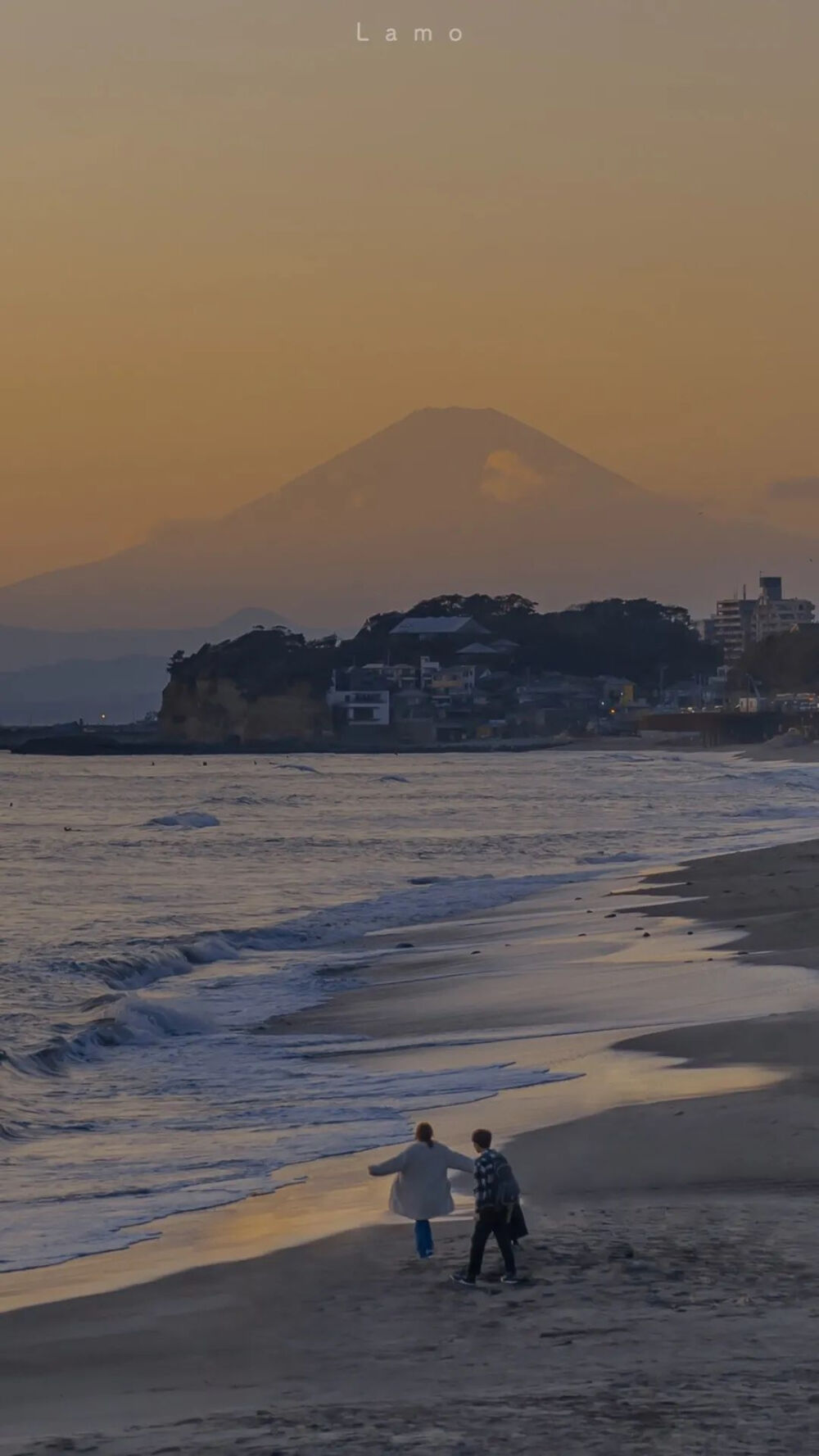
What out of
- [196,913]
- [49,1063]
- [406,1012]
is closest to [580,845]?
[196,913]

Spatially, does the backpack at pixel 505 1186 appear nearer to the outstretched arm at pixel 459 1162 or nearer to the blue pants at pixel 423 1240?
the outstretched arm at pixel 459 1162

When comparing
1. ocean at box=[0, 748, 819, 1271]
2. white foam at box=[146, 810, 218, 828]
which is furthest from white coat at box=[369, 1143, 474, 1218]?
white foam at box=[146, 810, 218, 828]

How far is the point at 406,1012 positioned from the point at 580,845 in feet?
88.5

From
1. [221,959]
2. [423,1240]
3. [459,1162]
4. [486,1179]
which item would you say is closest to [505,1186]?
[486,1179]

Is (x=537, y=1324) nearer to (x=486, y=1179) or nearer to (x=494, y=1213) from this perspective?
(x=494, y=1213)

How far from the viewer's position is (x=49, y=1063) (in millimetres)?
16000

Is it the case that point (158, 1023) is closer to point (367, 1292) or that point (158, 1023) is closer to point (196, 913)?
point (367, 1292)

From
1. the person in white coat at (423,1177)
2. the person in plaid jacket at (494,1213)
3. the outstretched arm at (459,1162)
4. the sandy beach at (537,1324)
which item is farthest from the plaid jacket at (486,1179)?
the sandy beach at (537,1324)

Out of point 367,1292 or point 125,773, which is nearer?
point 367,1292

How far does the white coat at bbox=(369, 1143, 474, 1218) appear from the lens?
9047 millimetres

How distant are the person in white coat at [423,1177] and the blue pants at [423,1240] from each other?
0.02 meters

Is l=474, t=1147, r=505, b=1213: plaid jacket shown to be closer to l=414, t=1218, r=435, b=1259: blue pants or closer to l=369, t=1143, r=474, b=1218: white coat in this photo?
l=369, t=1143, r=474, b=1218: white coat

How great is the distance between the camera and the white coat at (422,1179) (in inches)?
356

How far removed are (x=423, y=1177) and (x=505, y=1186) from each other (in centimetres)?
71
